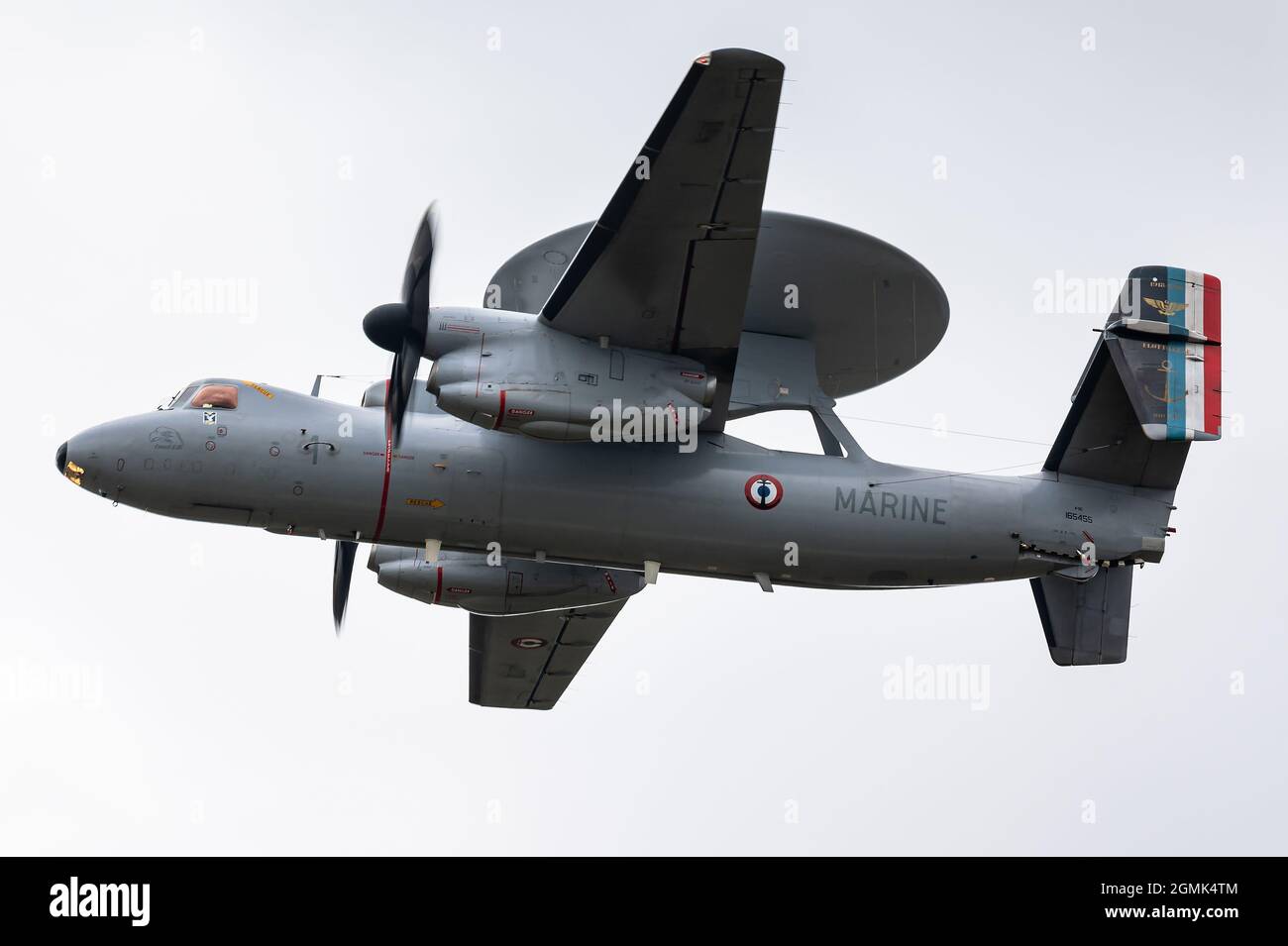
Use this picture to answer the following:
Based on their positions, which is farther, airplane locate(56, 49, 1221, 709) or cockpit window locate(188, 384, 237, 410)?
cockpit window locate(188, 384, 237, 410)

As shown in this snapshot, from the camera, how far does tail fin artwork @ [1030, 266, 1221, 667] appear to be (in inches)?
840

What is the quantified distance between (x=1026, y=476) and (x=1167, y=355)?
8.24 feet

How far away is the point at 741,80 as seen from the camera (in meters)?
18.0

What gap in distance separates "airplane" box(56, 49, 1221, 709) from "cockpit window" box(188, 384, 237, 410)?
3 cm

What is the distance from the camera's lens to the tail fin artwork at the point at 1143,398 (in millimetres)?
21344

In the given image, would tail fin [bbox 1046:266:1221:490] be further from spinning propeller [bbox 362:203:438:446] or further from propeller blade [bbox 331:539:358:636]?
propeller blade [bbox 331:539:358:636]

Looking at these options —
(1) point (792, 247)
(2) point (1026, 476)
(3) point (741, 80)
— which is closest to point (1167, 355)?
(2) point (1026, 476)

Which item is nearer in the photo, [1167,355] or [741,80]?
[741,80]

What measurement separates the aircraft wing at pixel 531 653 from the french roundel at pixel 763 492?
5543mm

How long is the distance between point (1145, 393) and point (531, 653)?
10905 millimetres

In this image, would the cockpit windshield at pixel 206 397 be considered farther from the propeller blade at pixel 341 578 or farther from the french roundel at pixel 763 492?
the french roundel at pixel 763 492

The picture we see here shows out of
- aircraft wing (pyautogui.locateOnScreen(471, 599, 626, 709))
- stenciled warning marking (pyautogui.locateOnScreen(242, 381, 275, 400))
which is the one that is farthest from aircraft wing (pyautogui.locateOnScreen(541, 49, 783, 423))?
aircraft wing (pyautogui.locateOnScreen(471, 599, 626, 709))

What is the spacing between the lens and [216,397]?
66.8 ft

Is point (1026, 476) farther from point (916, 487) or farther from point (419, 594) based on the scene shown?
point (419, 594)
